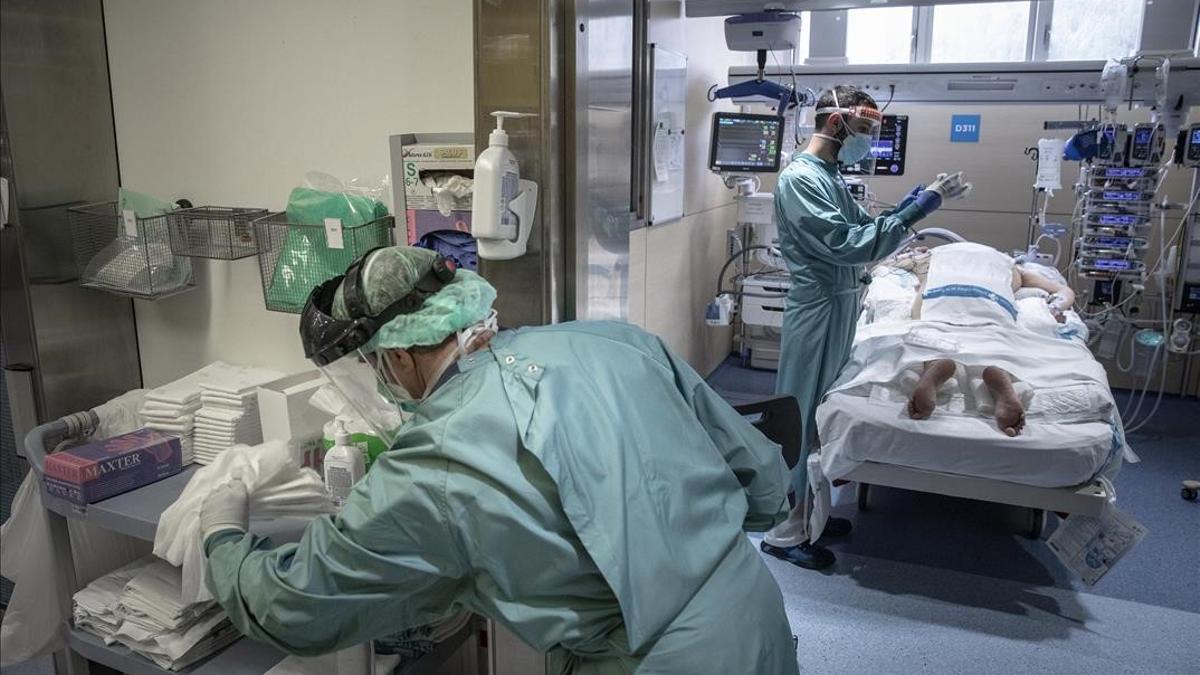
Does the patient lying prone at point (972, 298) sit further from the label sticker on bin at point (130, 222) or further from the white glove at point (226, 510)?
the label sticker on bin at point (130, 222)

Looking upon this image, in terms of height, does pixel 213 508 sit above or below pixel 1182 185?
below

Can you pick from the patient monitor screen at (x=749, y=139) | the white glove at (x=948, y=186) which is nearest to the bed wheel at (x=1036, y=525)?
the white glove at (x=948, y=186)

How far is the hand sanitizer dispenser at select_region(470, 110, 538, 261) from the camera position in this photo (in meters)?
1.54

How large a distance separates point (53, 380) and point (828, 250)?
8.34 feet

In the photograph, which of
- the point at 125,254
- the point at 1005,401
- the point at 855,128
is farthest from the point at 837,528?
the point at 125,254

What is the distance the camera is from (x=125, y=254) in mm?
2123

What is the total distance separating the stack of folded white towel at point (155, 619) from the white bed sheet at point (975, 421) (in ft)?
6.86

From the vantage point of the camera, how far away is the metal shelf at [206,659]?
1.76 m

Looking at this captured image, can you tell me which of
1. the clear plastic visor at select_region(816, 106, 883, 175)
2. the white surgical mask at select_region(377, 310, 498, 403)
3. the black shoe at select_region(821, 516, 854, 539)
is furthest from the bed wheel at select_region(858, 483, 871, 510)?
the white surgical mask at select_region(377, 310, 498, 403)

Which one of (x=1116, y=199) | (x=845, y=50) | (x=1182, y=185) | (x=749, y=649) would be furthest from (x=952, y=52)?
(x=749, y=649)

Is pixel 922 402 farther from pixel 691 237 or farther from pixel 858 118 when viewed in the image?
pixel 691 237

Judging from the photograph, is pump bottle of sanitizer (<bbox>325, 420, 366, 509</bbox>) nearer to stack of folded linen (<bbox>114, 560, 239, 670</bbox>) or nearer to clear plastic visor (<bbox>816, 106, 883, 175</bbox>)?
stack of folded linen (<bbox>114, 560, 239, 670</bbox>)

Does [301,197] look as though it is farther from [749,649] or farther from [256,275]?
[749,649]

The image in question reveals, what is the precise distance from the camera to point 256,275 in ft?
7.00
